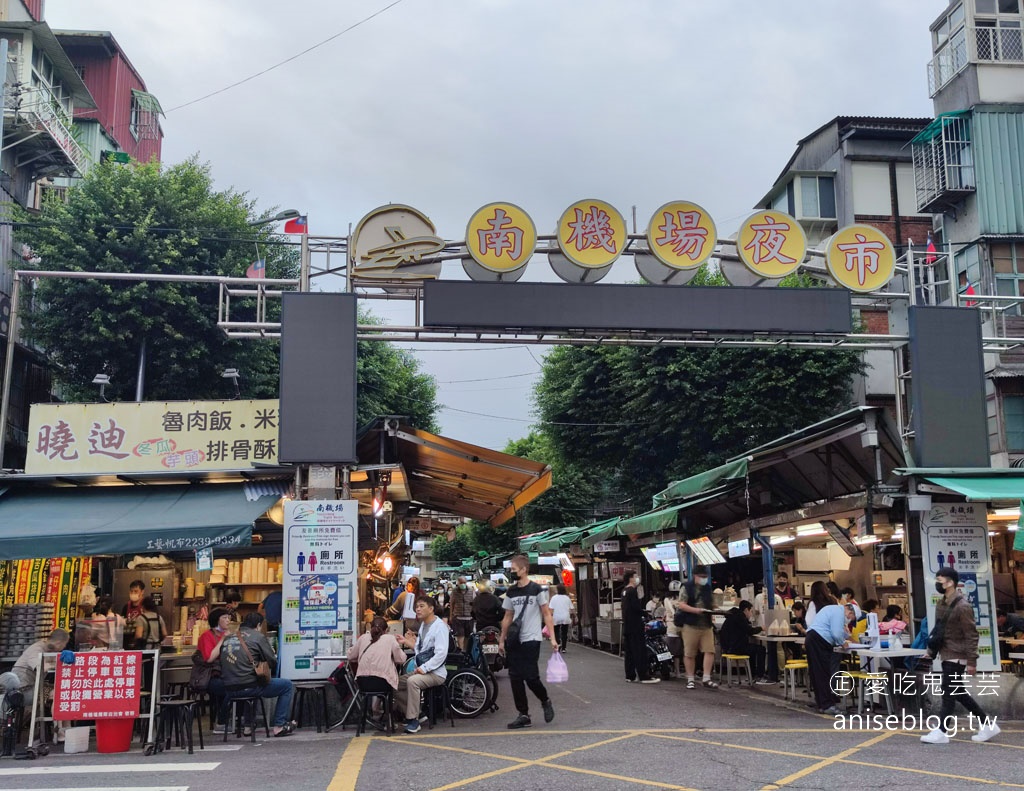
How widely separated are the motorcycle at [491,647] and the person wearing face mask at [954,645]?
20.6 feet

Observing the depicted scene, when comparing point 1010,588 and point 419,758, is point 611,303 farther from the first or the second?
point 1010,588

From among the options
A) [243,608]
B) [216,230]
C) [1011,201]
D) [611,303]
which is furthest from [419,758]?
[1011,201]

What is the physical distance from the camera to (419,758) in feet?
28.1

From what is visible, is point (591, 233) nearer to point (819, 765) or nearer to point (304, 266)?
point (304, 266)

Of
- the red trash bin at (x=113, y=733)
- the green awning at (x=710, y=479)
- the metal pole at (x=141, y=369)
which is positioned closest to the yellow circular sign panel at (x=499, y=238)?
the green awning at (x=710, y=479)

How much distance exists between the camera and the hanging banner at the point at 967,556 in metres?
11.5

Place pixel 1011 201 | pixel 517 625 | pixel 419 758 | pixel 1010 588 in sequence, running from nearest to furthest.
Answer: pixel 419 758
pixel 517 625
pixel 1010 588
pixel 1011 201

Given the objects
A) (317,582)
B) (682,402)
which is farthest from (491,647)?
(682,402)

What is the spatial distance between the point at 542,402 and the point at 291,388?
67.2 ft

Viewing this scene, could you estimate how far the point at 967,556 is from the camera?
11.6m

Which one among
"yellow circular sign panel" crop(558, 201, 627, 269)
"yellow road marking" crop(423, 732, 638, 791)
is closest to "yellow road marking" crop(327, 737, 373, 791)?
"yellow road marking" crop(423, 732, 638, 791)

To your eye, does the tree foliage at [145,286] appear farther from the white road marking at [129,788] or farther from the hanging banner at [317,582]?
the white road marking at [129,788]

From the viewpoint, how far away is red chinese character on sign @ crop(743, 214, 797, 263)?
12.8 m

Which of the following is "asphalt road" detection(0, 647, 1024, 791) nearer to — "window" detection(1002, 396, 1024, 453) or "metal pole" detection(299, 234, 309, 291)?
"metal pole" detection(299, 234, 309, 291)
